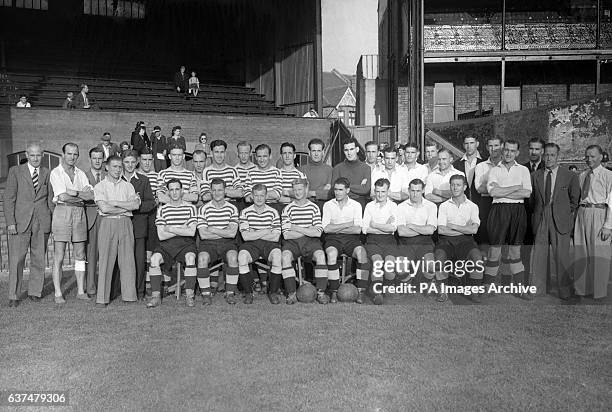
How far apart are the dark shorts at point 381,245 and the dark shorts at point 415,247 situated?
9 cm

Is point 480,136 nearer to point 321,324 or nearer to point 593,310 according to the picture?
point 593,310

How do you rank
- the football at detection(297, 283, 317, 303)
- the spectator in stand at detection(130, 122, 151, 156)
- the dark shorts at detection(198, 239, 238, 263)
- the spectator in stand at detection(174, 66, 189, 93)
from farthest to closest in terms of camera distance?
the spectator in stand at detection(174, 66, 189, 93) → the spectator in stand at detection(130, 122, 151, 156) → the dark shorts at detection(198, 239, 238, 263) → the football at detection(297, 283, 317, 303)

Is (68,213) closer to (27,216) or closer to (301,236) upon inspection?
(27,216)

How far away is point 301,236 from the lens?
24.8 ft

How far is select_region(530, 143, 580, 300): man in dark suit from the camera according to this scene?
24.3 ft

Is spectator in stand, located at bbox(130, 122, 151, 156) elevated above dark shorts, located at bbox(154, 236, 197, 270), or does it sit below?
above

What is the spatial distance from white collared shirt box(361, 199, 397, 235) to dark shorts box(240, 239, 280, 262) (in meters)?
1.17

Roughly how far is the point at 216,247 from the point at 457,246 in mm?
3020

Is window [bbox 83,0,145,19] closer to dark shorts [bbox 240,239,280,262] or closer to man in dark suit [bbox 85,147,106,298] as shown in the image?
man in dark suit [bbox 85,147,106,298]

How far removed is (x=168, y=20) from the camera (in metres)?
26.5

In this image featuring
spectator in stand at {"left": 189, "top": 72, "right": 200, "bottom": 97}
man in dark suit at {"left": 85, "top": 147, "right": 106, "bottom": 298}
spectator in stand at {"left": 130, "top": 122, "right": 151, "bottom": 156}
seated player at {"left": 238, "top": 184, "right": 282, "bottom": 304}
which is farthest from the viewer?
spectator in stand at {"left": 189, "top": 72, "right": 200, "bottom": 97}

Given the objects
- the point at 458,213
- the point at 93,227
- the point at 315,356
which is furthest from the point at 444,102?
the point at 315,356

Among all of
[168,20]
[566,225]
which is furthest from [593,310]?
[168,20]

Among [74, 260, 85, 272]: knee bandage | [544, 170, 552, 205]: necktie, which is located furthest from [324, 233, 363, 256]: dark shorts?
[74, 260, 85, 272]: knee bandage
